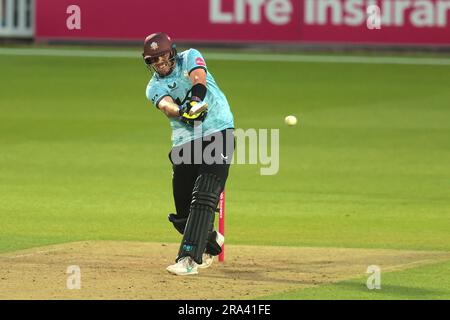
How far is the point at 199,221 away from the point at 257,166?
6619 millimetres

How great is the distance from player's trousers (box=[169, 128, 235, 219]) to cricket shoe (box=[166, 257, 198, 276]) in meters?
0.66

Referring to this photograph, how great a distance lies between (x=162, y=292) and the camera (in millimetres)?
10141

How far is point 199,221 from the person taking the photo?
1072 cm

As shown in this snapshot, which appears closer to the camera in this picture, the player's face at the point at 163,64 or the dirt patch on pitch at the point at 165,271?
the dirt patch on pitch at the point at 165,271

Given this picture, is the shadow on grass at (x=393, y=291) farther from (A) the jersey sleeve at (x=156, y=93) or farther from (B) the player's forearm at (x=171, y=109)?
(A) the jersey sleeve at (x=156, y=93)

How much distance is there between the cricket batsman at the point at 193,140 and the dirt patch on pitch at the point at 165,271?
0.30 m

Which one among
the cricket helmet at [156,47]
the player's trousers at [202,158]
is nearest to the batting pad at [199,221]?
the player's trousers at [202,158]

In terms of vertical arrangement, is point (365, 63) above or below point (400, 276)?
above

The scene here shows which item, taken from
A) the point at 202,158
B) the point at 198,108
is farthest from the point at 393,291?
the point at 198,108

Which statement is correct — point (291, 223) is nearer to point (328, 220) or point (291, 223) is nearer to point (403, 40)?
point (328, 220)

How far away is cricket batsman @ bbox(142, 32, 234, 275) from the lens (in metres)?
10.7

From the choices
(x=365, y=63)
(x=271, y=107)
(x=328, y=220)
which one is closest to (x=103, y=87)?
(x=271, y=107)

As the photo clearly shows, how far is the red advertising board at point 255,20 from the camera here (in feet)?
89.2

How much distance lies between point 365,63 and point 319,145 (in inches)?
326
